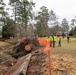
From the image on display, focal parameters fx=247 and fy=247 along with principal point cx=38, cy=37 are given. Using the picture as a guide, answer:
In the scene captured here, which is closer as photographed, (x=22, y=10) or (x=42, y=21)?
(x=22, y=10)

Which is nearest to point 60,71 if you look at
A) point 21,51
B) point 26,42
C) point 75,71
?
point 75,71

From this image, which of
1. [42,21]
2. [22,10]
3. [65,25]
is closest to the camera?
[22,10]

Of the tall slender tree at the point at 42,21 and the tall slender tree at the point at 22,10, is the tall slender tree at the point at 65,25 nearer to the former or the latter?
the tall slender tree at the point at 42,21

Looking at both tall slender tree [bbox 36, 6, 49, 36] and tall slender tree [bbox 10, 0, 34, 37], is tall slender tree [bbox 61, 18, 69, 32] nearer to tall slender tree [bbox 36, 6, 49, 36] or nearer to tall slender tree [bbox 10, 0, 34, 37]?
tall slender tree [bbox 36, 6, 49, 36]

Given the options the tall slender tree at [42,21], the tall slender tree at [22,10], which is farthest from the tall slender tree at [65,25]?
the tall slender tree at [22,10]

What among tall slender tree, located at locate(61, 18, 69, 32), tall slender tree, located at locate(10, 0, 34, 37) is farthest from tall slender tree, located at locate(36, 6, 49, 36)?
tall slender tree, located at locate(61, 18, 69, 32)

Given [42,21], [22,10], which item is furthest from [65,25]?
[22,10]

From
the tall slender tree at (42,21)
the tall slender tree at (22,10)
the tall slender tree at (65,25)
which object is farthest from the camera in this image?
the tall slender tree at (65,25)

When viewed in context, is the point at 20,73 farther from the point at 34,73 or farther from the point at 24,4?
the point at 24,4

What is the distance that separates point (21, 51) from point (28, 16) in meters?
33.2

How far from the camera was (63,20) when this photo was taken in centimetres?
15438

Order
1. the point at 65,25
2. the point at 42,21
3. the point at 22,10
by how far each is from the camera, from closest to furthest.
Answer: the point at 22,10 < the point at 42,21 < the point at 65,25

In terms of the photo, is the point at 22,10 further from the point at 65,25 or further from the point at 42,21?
the point at 65,25

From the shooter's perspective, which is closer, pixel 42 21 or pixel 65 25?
pixel 42 21
